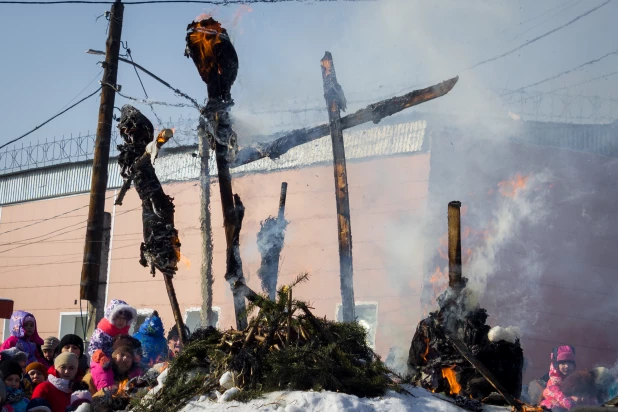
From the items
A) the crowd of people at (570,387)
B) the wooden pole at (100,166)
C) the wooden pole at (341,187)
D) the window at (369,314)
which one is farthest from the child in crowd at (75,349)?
the window at (369,314)

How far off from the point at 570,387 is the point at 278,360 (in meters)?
6.35

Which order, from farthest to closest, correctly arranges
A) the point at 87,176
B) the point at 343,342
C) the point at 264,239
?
the point at 87,176
the point at 264,239
the point at 343,342

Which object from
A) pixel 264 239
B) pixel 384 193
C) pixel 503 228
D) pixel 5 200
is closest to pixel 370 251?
pixel 384 193

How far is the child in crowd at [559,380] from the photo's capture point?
1048cm

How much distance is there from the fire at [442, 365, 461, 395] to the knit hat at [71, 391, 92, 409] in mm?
3418

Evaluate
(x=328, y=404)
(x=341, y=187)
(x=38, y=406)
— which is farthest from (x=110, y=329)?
(x=328, y=404)

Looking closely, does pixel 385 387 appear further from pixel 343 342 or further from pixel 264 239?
pixel 264 239

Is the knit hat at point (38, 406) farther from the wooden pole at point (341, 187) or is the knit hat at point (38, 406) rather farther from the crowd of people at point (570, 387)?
the crowd of people at point (570, 387)

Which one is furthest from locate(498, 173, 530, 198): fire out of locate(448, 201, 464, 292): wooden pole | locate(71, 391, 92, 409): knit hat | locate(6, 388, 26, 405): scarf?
locate(6, 388, 26, 405): scarf

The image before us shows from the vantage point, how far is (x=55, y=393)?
8.02m

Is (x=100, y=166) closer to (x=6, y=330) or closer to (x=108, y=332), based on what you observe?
(x=108, y=332)

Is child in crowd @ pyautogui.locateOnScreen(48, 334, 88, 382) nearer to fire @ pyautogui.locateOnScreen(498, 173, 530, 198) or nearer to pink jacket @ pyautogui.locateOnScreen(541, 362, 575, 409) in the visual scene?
pink jacket @ pyautogui.locateOnScreen(541, 362, 575, 409)

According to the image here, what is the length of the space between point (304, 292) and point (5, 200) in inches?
519

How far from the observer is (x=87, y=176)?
2383 cm
